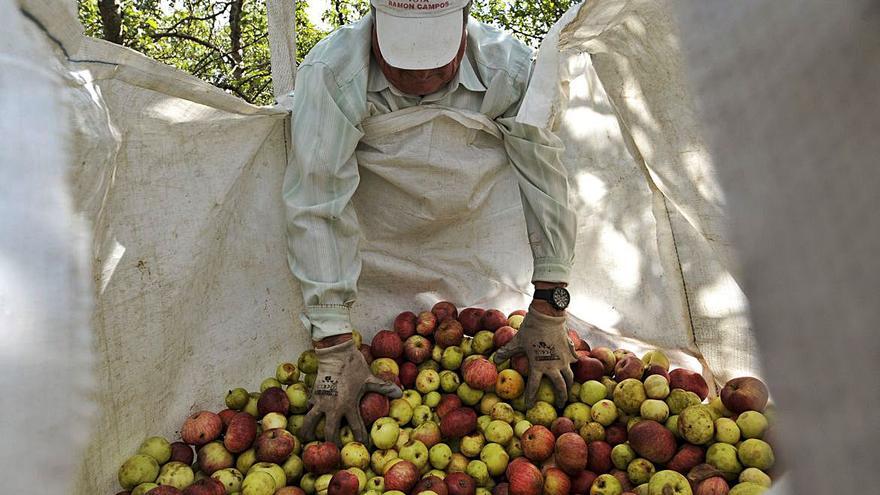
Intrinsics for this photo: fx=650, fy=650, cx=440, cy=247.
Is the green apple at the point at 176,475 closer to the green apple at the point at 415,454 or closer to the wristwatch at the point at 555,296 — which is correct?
the green apple at the point at 415,454

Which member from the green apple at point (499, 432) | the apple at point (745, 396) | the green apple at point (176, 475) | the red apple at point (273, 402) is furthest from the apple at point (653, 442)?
the green apple at point (176, 475)

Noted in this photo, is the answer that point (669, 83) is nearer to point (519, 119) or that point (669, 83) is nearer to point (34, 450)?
point (519, 119)

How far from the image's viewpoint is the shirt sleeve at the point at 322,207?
302cm

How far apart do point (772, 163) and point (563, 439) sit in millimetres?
2458

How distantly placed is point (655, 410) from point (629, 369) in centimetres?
34

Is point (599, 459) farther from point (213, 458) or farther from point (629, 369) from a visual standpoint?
point (213, 458)

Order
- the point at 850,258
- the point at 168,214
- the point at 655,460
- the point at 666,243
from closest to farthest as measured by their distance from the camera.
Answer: the point at 850,258 < the point at 655,460 < the point at 168,214 < the point at 666,243

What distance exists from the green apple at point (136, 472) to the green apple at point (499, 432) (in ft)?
4.76

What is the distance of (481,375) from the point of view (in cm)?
320

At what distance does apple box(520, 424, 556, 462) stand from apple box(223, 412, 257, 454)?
123cm

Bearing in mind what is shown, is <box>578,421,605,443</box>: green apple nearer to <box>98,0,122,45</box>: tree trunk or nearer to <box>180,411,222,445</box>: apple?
<box>180,411,222,445</box>: apple

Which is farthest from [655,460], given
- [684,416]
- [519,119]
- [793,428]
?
[793,428]

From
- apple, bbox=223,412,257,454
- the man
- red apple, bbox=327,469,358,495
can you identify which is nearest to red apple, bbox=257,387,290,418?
apple, bbox=223,412,257,454

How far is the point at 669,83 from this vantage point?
9.27ft
